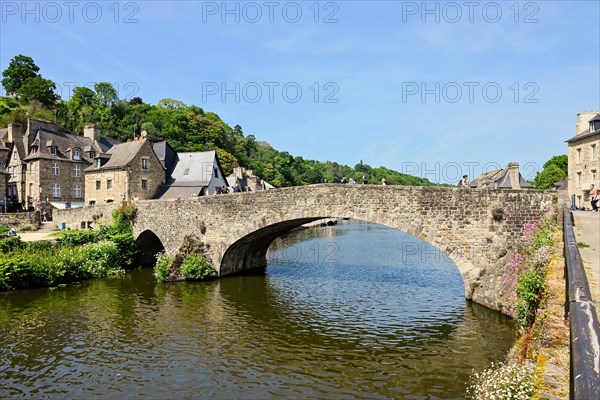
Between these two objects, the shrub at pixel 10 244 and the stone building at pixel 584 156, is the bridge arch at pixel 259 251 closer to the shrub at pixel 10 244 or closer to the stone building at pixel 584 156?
the shrub at pixel 10 244

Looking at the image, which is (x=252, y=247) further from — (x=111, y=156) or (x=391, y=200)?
(x=111, y=156)

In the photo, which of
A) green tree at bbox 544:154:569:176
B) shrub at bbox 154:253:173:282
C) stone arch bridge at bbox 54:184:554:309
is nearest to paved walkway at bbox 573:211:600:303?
stone arch bridge at bbox 54:184:554:309

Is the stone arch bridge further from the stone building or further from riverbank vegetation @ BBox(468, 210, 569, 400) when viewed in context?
the stone building

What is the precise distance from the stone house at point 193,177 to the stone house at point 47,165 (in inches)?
475

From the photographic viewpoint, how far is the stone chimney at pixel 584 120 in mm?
33884

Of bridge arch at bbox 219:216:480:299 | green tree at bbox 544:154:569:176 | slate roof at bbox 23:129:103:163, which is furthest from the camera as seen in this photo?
green tree at bbox 544:154:569:176

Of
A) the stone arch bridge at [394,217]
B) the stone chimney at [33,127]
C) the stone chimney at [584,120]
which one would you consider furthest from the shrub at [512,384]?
the stone chimney at [33,127]

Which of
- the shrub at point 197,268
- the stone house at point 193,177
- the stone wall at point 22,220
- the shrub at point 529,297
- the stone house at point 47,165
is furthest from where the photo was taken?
the stone house at point 47,165

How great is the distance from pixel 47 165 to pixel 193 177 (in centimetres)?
1531

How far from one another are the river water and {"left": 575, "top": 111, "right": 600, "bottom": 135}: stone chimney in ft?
74.4

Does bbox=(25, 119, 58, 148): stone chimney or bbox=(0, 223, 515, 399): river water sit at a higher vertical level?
bbox=(25, 119, 58, 148): stone chimney

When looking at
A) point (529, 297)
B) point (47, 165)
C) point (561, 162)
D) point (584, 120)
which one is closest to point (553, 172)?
point (561, 162)

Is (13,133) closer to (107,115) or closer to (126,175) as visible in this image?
(126,175)

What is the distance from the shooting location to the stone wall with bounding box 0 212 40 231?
106 feet
